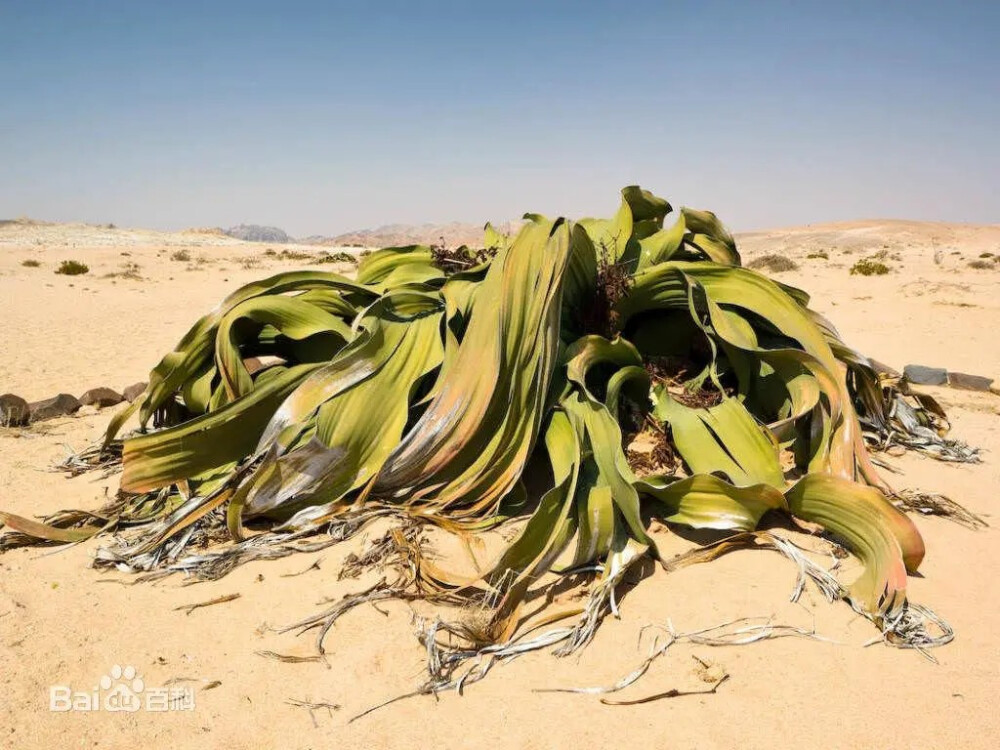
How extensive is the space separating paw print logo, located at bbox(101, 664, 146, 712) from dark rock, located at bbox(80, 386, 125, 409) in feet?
8.70

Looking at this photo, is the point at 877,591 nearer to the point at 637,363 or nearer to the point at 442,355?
the point at 637,363

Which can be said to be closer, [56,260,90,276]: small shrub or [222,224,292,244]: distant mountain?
[56,260,90,276]: small shrub

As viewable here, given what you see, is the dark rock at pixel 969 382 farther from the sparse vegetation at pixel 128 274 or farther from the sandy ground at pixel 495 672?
the sparse vegetation at pixel 128 274

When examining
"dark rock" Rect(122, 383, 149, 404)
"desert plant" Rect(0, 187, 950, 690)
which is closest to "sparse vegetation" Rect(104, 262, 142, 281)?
"dark rock" Rect(122, 383, 149, 404)

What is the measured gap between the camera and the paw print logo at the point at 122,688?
1.53 m

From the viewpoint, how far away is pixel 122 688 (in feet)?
5.19

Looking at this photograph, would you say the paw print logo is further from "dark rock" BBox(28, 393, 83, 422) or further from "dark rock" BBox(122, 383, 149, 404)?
"dark rock" BBox(122, 383, 149, 404)

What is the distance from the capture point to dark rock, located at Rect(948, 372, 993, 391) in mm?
4156

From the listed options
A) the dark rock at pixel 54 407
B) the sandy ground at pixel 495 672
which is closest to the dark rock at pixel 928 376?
the sandy ground at pixel 495 672

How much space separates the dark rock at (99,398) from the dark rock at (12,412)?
0.37m

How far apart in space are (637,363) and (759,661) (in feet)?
4.35

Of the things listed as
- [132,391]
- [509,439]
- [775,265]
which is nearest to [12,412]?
[132,391]
